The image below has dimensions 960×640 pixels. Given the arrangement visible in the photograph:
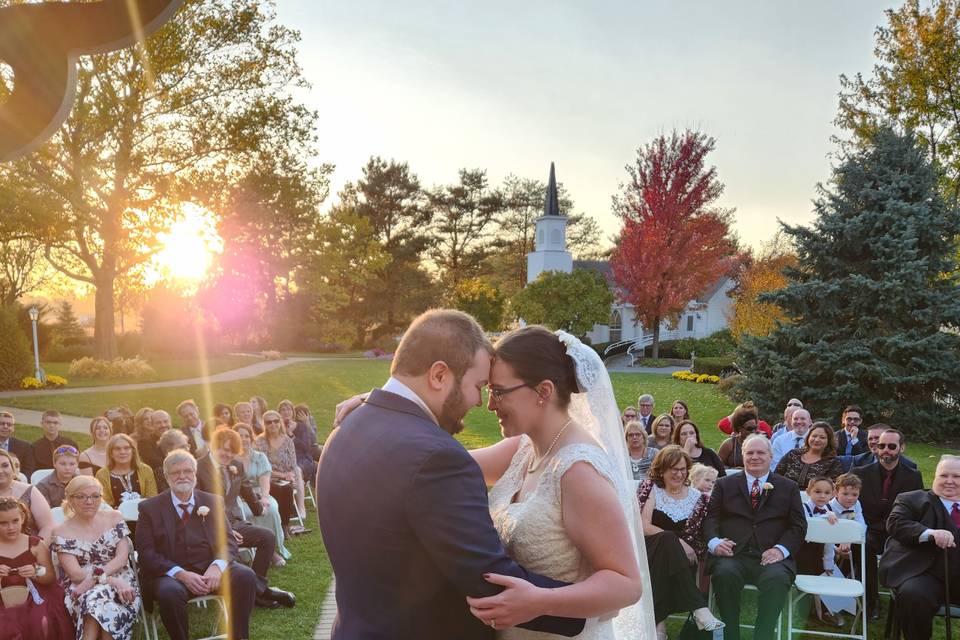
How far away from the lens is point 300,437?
10672 mm

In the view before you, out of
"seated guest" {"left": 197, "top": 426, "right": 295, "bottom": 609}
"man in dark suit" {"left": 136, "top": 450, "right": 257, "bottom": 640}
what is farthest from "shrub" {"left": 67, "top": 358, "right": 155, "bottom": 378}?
"man in dark suit" {"left": 136, "top": 450, "right": 257, "bottom": 640}

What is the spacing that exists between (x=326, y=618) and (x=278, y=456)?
10.6 ft

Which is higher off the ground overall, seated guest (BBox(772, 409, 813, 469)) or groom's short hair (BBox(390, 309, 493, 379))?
groom's short hair (BBox(390, 309, 493, 379))

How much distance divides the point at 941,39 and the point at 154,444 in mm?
24918

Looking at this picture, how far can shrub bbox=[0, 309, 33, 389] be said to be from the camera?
21016 millimetres

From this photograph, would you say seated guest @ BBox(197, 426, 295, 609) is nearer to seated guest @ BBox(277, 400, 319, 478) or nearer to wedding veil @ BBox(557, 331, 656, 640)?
seated guest @ BBox(277, 400, 319, 478)

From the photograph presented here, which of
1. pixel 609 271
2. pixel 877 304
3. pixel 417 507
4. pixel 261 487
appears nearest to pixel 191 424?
pixel 261 487

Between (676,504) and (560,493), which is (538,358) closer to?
(560,493)

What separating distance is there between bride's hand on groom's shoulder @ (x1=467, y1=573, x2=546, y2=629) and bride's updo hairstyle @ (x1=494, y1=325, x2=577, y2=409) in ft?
2.71

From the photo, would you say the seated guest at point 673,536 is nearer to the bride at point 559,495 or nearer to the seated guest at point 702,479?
the seated guest at point 702,479

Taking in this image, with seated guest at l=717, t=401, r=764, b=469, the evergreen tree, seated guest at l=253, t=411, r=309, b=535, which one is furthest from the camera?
the evergreen tree

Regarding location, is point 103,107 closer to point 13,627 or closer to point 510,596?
point 13,627

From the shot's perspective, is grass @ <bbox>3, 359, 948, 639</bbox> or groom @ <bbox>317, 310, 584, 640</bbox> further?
grass @ <bbox>3, 359, 948, 639</bbox>

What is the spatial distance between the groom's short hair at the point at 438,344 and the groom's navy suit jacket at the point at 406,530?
0.13 metres
